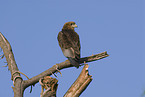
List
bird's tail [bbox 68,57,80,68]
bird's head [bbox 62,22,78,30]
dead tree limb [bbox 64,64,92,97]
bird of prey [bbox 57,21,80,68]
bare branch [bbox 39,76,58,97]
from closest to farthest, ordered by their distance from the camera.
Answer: bare branch [bbox 39,76,58,97]
dead tree limb [bbox 64,64,92,97]
bird's tail [bbox 68,57,80,68]
bird of prey [bbox 57,21,80,68]
bird's head [bbox 62,22,78,30]

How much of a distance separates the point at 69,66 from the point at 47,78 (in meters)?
1.54

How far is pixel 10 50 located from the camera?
18.6 feet

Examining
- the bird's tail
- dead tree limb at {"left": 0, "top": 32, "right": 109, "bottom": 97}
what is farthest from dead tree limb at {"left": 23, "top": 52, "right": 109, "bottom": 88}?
the bird's tail

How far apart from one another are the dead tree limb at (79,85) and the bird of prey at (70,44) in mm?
2024

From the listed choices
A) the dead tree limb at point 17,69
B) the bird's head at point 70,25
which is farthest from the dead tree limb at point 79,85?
the bird's head at point 70,25

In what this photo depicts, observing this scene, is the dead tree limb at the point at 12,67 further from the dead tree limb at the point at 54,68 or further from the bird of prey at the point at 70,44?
the bird of prey at the point at 70,44

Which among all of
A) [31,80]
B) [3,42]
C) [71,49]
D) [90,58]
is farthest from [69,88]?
[71,49]

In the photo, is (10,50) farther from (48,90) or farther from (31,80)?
(48,90)

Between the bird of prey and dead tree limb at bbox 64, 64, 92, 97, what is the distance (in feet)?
6.64

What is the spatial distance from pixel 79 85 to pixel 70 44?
324cm

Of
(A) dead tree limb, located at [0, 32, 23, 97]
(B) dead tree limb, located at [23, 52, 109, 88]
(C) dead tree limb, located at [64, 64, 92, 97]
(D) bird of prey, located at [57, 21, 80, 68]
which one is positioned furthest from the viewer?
(D) bird of prey, located at [57, 21, 80, 68]

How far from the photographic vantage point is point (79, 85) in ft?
15.0

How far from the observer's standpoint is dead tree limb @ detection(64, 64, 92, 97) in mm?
4520

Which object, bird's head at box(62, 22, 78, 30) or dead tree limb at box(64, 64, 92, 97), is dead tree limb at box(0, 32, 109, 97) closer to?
dead tree limb at box(64, 64, 92, 97)
